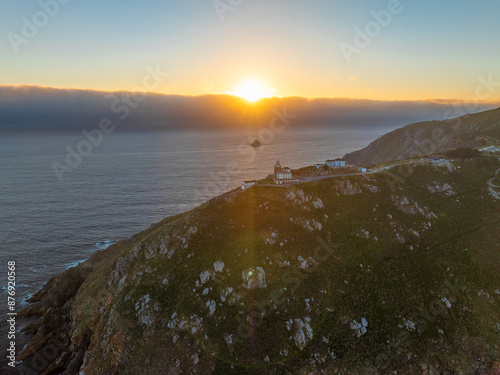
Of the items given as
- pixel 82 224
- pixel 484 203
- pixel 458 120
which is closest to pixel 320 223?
pixel 484 203

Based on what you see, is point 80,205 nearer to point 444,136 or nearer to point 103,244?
point 103,244

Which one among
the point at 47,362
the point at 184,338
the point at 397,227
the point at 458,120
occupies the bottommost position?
the point at 47,362

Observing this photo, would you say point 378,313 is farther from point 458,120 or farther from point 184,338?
point 458,120

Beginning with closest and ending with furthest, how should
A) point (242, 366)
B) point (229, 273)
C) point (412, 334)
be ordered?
point (242, 366) → point (412, 334) → point (229, 273)

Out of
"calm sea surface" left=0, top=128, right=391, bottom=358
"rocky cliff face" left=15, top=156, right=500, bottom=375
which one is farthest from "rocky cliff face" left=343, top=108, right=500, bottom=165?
"calm sea surface" left=0, top=128, right=391, bottom=358

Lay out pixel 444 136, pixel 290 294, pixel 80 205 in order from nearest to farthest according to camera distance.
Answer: pixel 290 294
pixel 80 205
pixel 444 136

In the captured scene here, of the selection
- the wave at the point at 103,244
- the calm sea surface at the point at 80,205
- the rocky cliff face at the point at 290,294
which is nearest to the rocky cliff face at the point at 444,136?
the rocky cliff face at the point at 290,294

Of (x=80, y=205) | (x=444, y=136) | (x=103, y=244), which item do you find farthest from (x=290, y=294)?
(x=444, y=136)
